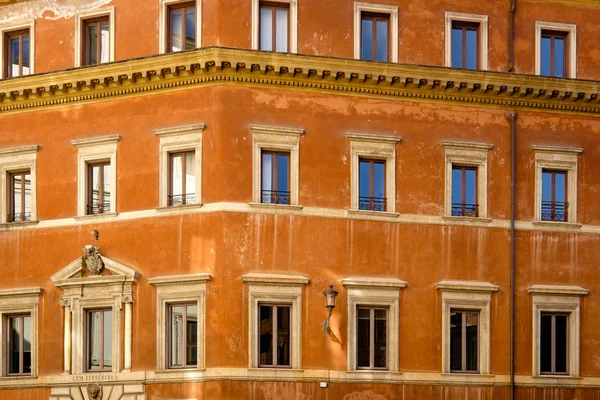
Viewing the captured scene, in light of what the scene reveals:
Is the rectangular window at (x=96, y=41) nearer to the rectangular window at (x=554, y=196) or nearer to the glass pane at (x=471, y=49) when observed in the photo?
the glass pane at (x=471, y=49)

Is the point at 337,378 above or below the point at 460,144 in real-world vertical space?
below

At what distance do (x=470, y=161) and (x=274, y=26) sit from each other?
22.6ft

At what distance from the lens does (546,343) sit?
4631 centimetres

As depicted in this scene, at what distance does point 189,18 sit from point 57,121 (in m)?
5.06

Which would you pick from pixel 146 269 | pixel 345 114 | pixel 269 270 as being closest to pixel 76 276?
pixel 146 269

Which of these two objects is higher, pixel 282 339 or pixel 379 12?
pixel 379 12

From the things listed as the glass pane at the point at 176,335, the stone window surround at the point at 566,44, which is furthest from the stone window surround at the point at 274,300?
the stone window surround at the point at 566,44

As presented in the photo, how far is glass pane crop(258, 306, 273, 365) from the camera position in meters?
44.0

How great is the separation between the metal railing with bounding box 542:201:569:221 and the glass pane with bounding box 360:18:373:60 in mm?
6800

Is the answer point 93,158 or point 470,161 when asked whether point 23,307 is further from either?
point 470,161

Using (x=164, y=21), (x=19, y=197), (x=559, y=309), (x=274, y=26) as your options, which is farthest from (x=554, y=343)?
(x=19, y=197)

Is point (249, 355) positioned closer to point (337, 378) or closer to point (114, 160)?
point (337, 378)

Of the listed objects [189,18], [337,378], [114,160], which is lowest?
[337,378]

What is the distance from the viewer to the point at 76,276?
1796 inches
